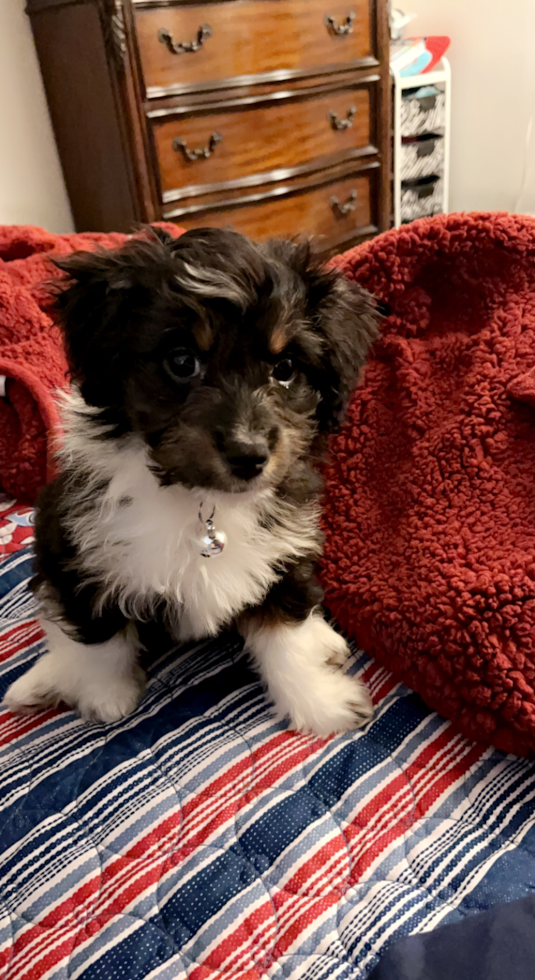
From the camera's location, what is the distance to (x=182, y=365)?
43.9 inches

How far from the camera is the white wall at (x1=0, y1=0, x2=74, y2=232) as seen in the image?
286 cm

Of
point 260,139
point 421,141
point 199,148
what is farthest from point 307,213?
point 421,141

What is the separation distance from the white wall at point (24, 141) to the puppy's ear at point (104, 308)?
2.19m

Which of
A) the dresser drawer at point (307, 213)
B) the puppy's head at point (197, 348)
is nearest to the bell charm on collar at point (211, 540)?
the puppy's head at point (197, 348)

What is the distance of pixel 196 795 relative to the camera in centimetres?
124

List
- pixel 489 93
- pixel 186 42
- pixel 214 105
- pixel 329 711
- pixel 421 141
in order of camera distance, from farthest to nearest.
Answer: pixel 489 93, pixel 421 141, pixel 214 105, pixel 186 42, pixel 329 711

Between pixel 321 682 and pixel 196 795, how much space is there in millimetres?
320

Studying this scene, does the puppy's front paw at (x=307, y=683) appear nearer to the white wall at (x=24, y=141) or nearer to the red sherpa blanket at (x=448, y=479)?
the red sherpa blanket at (x=448, y=479)

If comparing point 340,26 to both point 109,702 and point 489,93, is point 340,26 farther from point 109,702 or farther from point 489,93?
point 109,702

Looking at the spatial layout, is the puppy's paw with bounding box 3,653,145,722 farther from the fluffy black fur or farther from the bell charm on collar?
the fluffy black fur

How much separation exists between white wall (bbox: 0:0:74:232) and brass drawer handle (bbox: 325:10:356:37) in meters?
1.23

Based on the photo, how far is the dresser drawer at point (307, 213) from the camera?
9.62 feet

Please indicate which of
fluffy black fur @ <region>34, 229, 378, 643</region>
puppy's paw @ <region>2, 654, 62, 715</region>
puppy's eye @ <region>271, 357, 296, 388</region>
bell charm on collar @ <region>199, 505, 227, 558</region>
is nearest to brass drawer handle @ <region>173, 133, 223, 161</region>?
fluffy black fur @ <region>34, 229, 378, 643</region>

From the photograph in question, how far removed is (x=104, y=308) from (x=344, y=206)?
2.73 metres
